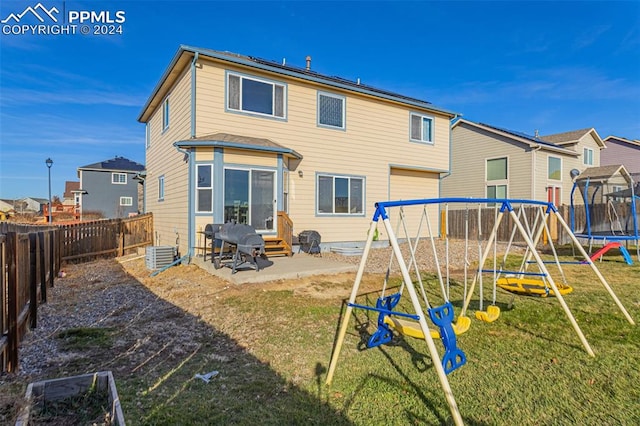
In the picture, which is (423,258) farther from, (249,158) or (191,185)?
(191,185)

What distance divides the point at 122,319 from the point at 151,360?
1.92 metres

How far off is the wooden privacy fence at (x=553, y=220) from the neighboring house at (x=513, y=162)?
7.66ft

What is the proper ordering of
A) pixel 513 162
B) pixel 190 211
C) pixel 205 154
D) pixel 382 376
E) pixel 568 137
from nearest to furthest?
pixel 382 376, pixel 205 154, pixel 190 211, pixel 513 162, pixel 568 137

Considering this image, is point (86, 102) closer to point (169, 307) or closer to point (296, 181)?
point (296, 181)

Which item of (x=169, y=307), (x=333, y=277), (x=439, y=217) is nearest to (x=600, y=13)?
(x=439, y=217)

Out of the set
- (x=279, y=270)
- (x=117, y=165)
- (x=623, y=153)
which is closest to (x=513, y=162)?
(x=623, y=153)

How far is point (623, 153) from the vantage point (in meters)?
30.2

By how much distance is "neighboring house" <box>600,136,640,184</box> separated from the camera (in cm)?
2934

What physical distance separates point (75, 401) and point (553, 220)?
58.0 ft

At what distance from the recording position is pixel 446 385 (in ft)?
8.07

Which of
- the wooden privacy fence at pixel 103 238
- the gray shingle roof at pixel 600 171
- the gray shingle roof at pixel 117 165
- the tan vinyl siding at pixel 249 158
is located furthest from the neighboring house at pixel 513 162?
the gray shingle roof at pixel 117 165

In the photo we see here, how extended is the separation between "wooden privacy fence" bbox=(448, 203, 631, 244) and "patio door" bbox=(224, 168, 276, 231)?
7754mm

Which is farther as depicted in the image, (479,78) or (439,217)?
(479,78)

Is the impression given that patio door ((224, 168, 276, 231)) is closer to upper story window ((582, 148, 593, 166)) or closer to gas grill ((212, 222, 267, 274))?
gas grill ((212, 222, 267, 274))
